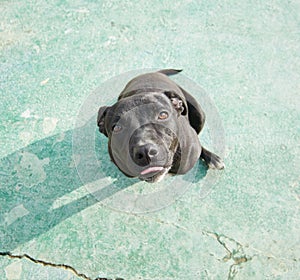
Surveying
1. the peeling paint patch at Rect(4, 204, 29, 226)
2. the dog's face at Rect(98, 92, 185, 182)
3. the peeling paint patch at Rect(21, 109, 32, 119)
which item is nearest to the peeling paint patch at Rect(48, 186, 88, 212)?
the peeling paint patch at Rect(4, 204, 29, 226)

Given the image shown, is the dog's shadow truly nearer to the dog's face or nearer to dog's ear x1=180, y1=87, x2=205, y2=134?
dog's ear x1=180, y1=87, x2=205, y2=134

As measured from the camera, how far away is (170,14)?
3.68 metres

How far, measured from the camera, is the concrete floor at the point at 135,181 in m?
2.67

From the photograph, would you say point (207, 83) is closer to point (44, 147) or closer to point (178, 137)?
point (178, 137)

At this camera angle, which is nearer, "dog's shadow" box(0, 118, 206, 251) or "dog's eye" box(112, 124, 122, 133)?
"dog's eye" box(112, 124, 122, 133)

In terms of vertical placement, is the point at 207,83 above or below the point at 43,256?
above

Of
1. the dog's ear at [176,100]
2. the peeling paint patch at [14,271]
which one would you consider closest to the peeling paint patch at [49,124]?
the peeling paint patch at [14,271]

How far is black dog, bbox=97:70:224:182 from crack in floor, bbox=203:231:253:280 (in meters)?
0.50

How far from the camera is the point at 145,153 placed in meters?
2.06

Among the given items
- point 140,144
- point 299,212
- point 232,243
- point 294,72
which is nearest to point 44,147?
point 140,144

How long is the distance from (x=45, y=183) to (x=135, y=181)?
0.62 m

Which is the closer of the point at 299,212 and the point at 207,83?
the point at 299,212

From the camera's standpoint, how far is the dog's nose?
205 centimetres

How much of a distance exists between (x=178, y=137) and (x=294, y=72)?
1.52 meters
